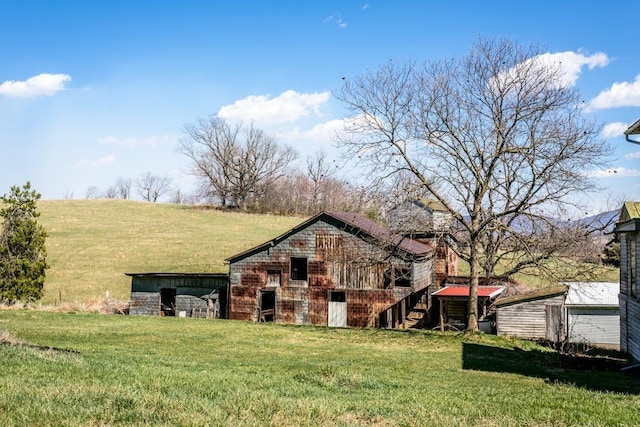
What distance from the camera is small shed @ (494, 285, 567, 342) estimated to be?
30.9 meters

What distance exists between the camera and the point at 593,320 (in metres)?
30.5

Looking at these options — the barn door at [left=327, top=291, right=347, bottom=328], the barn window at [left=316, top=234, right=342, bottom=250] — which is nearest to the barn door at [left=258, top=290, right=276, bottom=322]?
the barn door at [left=327, top=291, right=347, bottom=328]

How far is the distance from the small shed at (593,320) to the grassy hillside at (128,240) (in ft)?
101

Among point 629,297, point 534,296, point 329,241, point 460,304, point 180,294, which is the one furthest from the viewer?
point 180,294

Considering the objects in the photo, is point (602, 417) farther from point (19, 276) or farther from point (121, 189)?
point (121, 189)

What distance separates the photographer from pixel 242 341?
25.2 metres

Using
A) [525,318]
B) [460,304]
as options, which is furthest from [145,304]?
[525,318]

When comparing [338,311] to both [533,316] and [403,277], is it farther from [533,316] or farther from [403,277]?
[533,316]

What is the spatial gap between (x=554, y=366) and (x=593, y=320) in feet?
38.4

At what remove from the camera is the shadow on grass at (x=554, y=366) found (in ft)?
53.3

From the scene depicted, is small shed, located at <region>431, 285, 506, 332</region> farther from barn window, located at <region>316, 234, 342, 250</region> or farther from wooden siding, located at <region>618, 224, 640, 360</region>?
wooden siding, located at <region>618, 224, 640, 360</region>

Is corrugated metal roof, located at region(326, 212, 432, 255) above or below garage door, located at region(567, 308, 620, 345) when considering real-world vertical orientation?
above

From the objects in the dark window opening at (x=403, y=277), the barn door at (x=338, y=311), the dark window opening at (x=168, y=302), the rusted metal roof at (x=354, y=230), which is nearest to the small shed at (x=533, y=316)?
the dark window opening at (x=403, y=277)

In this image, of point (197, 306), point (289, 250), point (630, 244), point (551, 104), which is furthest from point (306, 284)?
point (630, 244)
